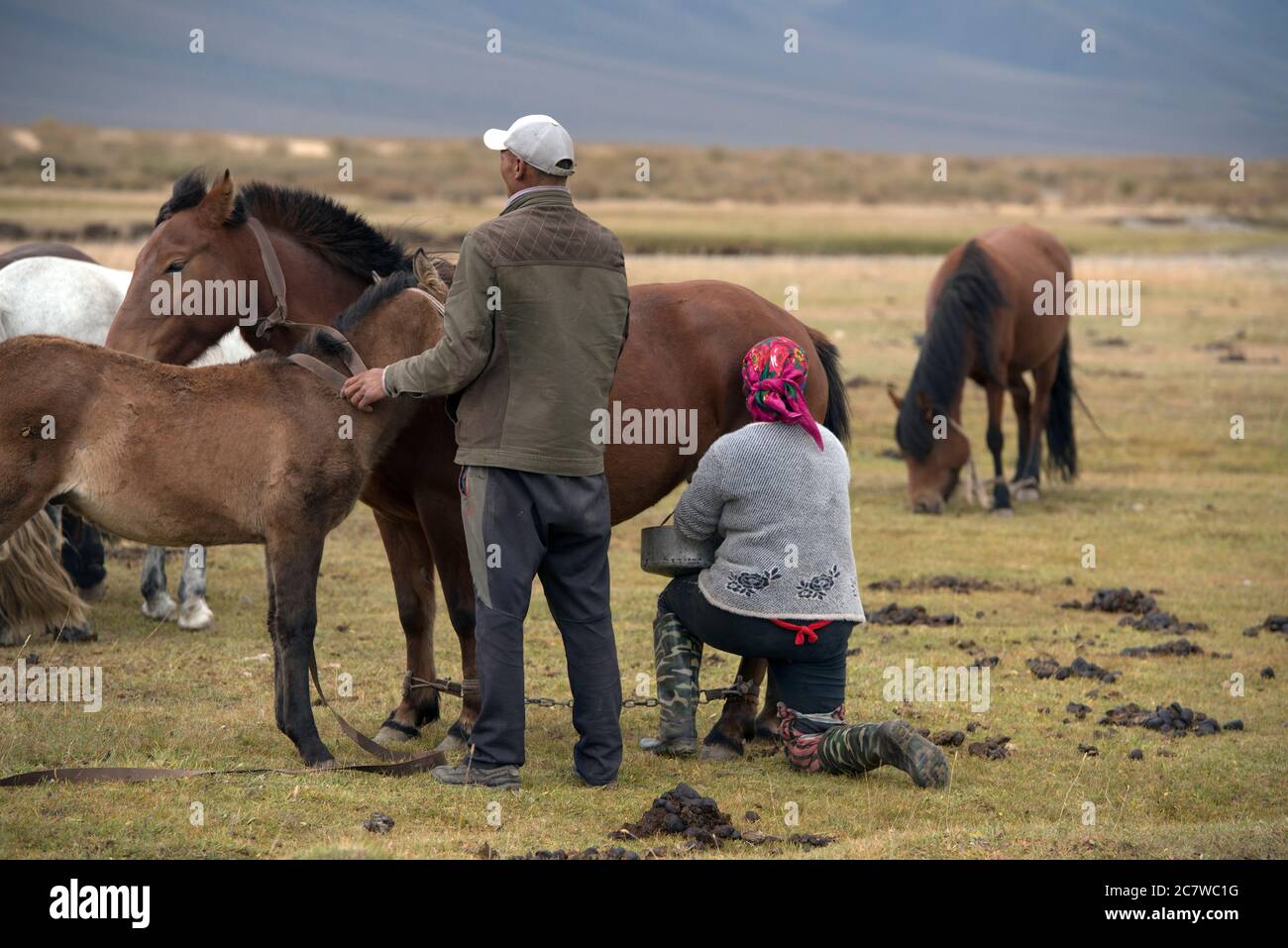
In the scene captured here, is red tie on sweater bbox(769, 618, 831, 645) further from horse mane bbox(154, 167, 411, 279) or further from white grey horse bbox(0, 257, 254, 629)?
white grey horse bbox(0, 257, 254, 629)

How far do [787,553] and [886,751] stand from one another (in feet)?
3.08

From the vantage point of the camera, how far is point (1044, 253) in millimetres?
16719

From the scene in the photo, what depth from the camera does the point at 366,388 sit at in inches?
220

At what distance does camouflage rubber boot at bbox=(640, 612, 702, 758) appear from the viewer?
6434 millimetres

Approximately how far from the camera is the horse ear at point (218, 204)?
640 centimetres

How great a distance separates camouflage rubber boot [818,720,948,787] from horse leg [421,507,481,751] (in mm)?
1664

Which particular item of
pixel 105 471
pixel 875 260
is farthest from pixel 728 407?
pixel 875 260

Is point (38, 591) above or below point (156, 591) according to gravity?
above

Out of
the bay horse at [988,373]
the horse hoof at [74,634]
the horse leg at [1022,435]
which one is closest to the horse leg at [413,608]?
the horse hoof at [74,634]

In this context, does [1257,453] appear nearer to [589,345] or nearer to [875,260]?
[589,345]

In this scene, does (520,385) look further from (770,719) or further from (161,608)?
(161,608)

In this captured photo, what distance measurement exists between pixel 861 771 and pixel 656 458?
1.78 m

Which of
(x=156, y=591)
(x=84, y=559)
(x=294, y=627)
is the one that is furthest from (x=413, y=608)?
(x=84, y=559)

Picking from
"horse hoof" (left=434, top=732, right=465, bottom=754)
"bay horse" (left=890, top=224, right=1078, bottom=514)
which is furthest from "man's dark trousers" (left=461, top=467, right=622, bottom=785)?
"bay horse" (left=890, top=224, right=1078, bottom=514)
